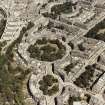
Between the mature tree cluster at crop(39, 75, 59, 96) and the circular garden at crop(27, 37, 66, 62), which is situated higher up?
the circular garden at crop(27, 37, 66, 62)

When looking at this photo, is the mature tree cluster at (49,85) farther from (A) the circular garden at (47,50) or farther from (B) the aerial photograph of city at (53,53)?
(A) the circular garden at (47,50)

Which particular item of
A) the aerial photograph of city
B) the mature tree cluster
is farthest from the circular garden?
the mature tree cluster

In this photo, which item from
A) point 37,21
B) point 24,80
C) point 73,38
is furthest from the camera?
point 37,21

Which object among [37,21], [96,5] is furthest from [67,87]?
[96,5]

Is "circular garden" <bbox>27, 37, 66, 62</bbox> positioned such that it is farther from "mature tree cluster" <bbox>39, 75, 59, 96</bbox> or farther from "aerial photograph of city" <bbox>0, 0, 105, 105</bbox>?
"mature tree cluster" <bbox>39, 75, 59, 96</bbox>

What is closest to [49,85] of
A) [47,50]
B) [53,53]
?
[53,53]

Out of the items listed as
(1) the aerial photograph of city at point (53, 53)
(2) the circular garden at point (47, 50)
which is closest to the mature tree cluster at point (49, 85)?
(1) the aerial photograph of city at point (53, 53)

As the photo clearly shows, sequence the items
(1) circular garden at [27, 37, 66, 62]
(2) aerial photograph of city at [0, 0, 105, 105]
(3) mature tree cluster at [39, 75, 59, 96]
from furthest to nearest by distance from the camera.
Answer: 1. (1) circular garden at [27, 37, 66, 62]
2. (2) aerial photograph of city at [0, 0, 105, 105]
3. (3) mature tree cluster at [39, 75, 59, 96]

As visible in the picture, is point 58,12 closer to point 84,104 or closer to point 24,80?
point 24,80
